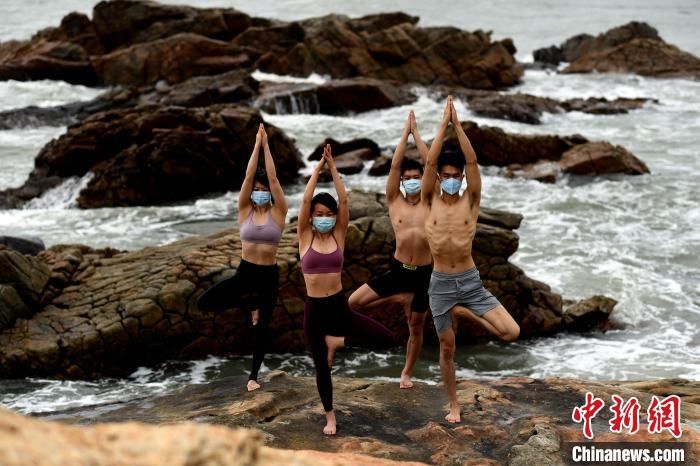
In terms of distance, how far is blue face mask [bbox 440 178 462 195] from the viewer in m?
6.27

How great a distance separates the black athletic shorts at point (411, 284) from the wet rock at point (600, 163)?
49.2 ft

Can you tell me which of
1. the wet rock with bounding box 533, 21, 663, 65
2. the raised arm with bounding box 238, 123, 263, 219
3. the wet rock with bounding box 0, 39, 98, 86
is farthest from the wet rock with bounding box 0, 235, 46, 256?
the wet rock with bounding box 533, 21, 663, 65

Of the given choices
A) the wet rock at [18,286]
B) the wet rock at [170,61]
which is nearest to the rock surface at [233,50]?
the wet rock at [170,61]

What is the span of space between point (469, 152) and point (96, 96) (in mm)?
28139

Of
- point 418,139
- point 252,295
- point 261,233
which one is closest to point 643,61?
point 418,139

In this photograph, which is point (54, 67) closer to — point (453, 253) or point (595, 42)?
point (595, 42)

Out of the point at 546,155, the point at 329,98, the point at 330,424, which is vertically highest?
the point at 329,98

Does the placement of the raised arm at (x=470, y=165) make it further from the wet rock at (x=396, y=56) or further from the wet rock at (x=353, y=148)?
the wet rock at (x=396, y=56)

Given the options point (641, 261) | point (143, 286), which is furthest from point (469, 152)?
point (641, 261)

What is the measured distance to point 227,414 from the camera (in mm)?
6367

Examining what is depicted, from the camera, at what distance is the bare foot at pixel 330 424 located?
6.01 metres

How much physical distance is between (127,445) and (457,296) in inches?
160

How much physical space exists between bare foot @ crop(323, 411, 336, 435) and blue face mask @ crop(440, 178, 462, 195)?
6.31 ft

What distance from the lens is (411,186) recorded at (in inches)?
279
